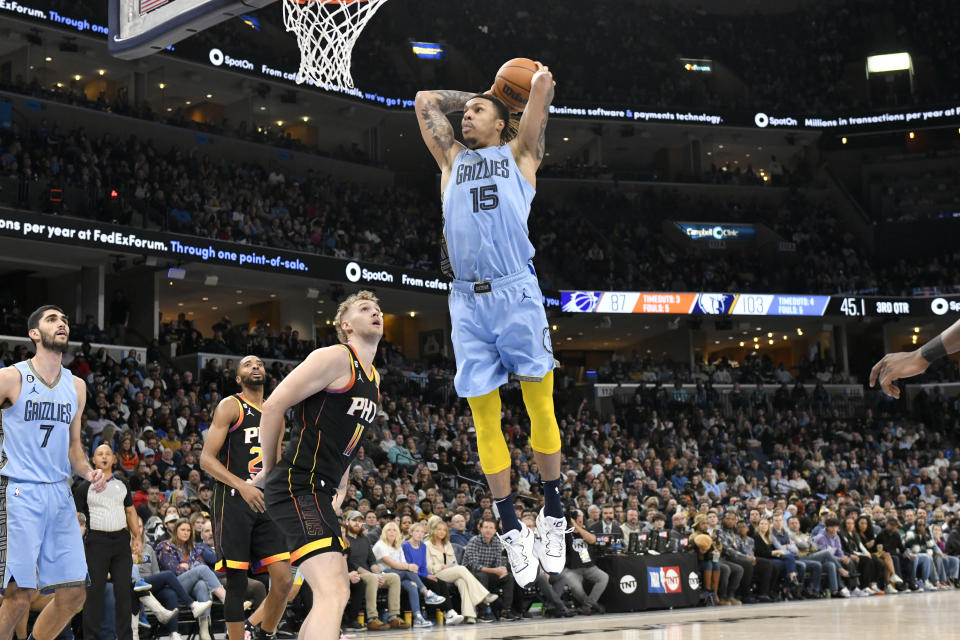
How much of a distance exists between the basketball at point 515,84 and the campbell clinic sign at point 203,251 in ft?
57.2

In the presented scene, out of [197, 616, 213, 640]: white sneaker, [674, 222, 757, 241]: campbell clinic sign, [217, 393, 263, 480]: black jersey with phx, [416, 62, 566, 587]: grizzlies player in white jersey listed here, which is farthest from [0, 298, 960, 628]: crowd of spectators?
[674, 222, 757, 241]: campbell clinic sign

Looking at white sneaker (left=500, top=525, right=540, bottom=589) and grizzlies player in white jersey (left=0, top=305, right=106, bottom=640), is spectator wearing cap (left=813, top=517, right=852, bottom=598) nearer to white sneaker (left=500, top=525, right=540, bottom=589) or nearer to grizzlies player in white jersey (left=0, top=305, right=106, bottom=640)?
white sneaker (left=500, top=525, right=540, bottom=589)

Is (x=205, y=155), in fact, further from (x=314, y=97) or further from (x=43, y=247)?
(x=43, y=247)

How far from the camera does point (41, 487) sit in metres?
6.70

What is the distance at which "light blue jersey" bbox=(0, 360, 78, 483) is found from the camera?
6695mm

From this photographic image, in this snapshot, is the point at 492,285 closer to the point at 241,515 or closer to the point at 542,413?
the point at 542,413

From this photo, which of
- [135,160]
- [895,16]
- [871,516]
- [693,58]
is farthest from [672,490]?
[895,16]

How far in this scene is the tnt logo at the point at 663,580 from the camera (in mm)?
14867

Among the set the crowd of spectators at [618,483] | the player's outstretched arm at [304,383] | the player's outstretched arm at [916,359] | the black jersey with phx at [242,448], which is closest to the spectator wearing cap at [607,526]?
the crowd of spectators at [618,483]

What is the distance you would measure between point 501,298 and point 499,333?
6.7 inches

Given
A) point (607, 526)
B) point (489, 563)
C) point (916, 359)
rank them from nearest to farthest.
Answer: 1. point (916, 359)
2. point (489, 563)
3. point (607, 526)

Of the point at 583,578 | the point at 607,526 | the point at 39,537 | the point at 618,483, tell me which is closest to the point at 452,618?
the point at 583,578

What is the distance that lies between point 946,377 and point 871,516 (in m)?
14.9

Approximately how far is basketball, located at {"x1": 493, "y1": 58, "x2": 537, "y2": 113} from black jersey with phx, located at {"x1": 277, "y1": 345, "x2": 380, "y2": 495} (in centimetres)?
158
